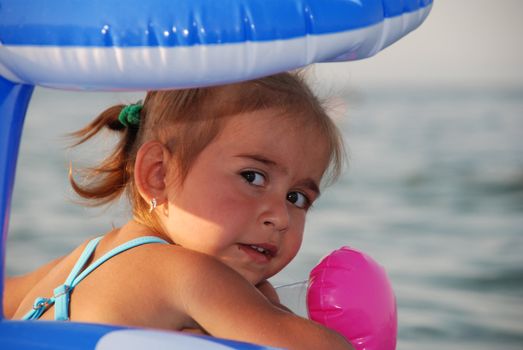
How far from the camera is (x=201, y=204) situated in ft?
4.22

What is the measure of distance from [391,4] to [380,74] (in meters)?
6.70

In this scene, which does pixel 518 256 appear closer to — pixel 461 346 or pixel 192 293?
pixel 461 346

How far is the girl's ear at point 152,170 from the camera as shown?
1.32 metres

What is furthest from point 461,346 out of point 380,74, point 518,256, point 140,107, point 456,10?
point 380,74

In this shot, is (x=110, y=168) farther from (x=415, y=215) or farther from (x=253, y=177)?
(x=415, y=215)

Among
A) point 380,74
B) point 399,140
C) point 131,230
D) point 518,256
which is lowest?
point 131,230

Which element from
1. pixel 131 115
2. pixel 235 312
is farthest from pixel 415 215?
pixel 235 312

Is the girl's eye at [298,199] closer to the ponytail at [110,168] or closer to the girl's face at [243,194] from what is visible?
the girl's face at [243,194]

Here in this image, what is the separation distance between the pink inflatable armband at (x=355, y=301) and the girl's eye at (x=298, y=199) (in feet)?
0.44

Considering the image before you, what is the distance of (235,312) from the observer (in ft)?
3.75

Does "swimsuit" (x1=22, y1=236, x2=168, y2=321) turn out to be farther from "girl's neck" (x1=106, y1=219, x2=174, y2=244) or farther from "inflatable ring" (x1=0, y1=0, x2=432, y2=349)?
"inflatable ring" (x1=0, y1=0, x2=432, y2=349)

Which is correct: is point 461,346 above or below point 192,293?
above

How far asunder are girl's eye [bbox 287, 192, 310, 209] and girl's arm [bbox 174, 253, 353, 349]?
0.78 feet

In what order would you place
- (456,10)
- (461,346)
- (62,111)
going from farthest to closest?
(456,10)
(62,111)
(461,346)
